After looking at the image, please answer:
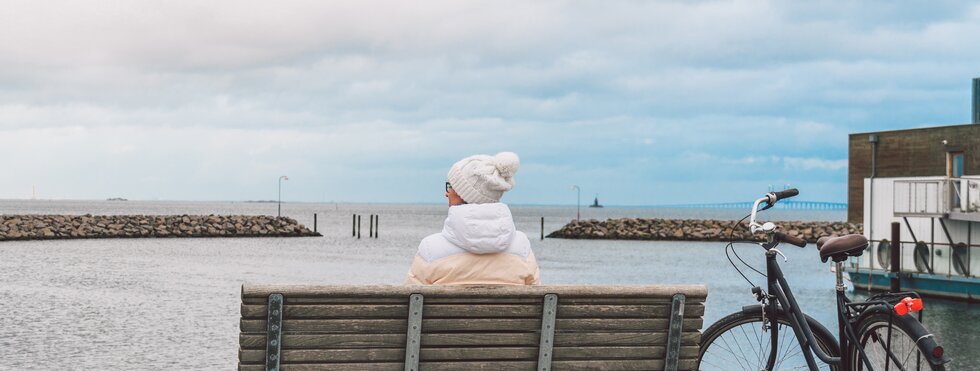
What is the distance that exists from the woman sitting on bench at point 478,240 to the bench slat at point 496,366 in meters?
0.31

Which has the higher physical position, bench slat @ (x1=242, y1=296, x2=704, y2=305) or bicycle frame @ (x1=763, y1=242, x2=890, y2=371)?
bench slat @ (x1=242, y1=296, x2=704, y2=305)

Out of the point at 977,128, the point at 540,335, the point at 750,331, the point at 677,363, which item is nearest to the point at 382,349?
the point at 540,335

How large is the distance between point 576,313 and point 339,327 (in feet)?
2.88

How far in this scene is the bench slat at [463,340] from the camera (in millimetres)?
3805

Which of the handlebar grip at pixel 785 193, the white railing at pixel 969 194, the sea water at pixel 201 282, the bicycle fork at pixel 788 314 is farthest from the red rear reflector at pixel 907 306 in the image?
the white railing at pixel 969 194

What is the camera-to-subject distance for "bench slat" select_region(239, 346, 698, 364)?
3.83 meters

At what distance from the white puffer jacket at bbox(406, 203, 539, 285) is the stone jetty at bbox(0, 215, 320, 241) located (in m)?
58.2

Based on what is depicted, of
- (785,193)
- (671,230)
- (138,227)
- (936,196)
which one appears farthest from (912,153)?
(138,227)

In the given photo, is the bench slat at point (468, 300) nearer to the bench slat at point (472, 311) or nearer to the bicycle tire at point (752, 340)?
the bench slat at point (472, 311)

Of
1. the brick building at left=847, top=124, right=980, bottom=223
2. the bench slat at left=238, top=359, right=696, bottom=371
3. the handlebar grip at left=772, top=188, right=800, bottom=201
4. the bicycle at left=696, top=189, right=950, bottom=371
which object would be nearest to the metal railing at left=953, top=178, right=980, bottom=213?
the brick building at left=847, top=124, right=980, bottom=223

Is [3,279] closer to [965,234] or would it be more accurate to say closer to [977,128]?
[965,234]

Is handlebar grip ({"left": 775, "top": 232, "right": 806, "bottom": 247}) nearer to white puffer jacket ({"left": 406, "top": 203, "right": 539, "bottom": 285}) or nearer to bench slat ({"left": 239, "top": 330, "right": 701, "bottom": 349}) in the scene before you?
bench slat ({"left": 239, "top": 330, "right": 701, "bottom": 349})

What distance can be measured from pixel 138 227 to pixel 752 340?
65372 mm

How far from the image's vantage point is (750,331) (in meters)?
5.06
